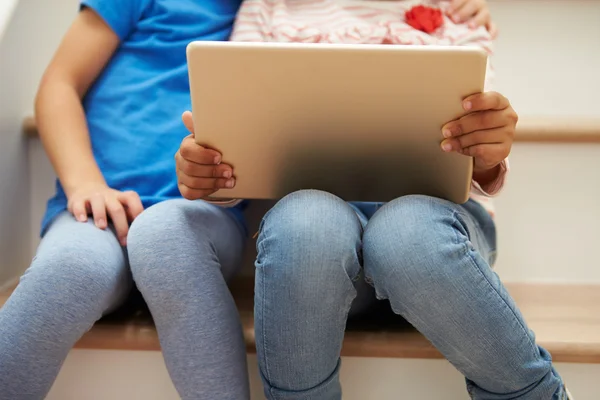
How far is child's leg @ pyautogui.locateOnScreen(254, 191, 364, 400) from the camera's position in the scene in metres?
0.62

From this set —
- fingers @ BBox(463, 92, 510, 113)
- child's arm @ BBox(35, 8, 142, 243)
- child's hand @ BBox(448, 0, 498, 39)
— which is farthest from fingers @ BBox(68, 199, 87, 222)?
child's hand @ BBox(448, 0, 498, 39)

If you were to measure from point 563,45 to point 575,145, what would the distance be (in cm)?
22

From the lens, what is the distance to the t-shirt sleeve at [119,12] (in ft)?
2.98

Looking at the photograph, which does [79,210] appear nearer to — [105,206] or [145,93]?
[105,206]

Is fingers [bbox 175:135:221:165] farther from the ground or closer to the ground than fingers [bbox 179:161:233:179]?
farther from the ground

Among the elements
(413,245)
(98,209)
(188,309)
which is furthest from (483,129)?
(98,209)

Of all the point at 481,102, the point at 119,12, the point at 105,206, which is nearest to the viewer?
the point at 481,102

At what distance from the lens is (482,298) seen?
62 centimetres

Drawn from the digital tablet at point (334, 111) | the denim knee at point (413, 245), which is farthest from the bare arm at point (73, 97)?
the denim knee at point (413, 245)

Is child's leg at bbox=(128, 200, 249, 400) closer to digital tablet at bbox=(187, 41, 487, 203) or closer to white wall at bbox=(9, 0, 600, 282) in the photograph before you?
digital tablet at bbox=(187, 41, 487, 203)

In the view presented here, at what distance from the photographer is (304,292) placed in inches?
24.3

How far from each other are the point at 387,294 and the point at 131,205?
356 mm

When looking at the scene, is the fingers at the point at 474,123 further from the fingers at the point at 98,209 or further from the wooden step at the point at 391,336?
the fingers at the point at 98,209

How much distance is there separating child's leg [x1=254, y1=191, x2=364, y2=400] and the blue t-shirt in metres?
0.26
